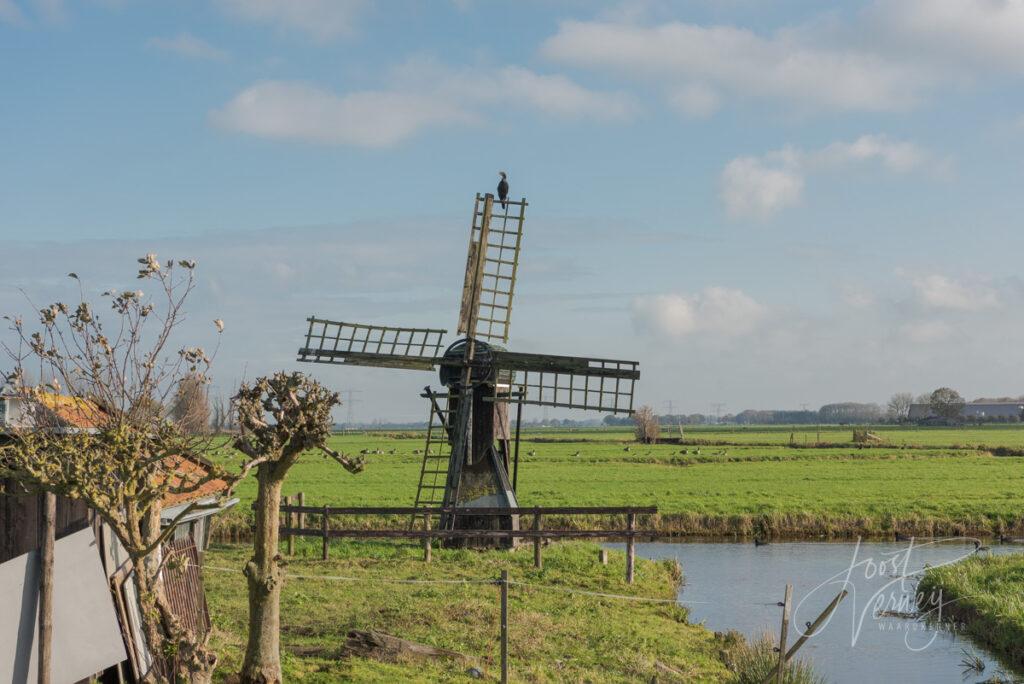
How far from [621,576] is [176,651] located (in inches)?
492

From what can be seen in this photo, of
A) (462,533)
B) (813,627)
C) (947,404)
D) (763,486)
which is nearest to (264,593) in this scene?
(813,627)

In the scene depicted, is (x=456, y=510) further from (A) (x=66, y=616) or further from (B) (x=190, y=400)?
(A) (x=66, y=616)

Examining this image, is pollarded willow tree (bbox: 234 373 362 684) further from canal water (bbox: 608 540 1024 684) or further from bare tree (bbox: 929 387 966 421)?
bare tree (bbox: 929 387 966 421)

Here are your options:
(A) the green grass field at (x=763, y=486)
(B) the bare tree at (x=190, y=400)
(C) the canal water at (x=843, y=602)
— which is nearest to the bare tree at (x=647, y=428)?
(A) the green grass field at (x=763, y=486)

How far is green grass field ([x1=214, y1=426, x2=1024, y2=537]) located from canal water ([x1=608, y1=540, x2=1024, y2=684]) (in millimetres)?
2310

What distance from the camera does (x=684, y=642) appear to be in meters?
17.9

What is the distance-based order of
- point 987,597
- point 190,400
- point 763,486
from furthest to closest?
point 763,486, point 987,597, point 190,400

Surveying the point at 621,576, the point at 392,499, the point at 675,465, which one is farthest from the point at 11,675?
the point at 675,465

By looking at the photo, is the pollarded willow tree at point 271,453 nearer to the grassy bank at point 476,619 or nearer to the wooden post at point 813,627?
the grassy bank at point 476,619

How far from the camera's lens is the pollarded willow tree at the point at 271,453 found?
36.9 ft

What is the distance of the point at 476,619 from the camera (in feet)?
57.9

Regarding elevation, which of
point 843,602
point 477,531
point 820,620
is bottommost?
point 843,602

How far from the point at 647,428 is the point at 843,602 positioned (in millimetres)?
63422

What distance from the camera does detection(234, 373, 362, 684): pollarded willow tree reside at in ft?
36.9
